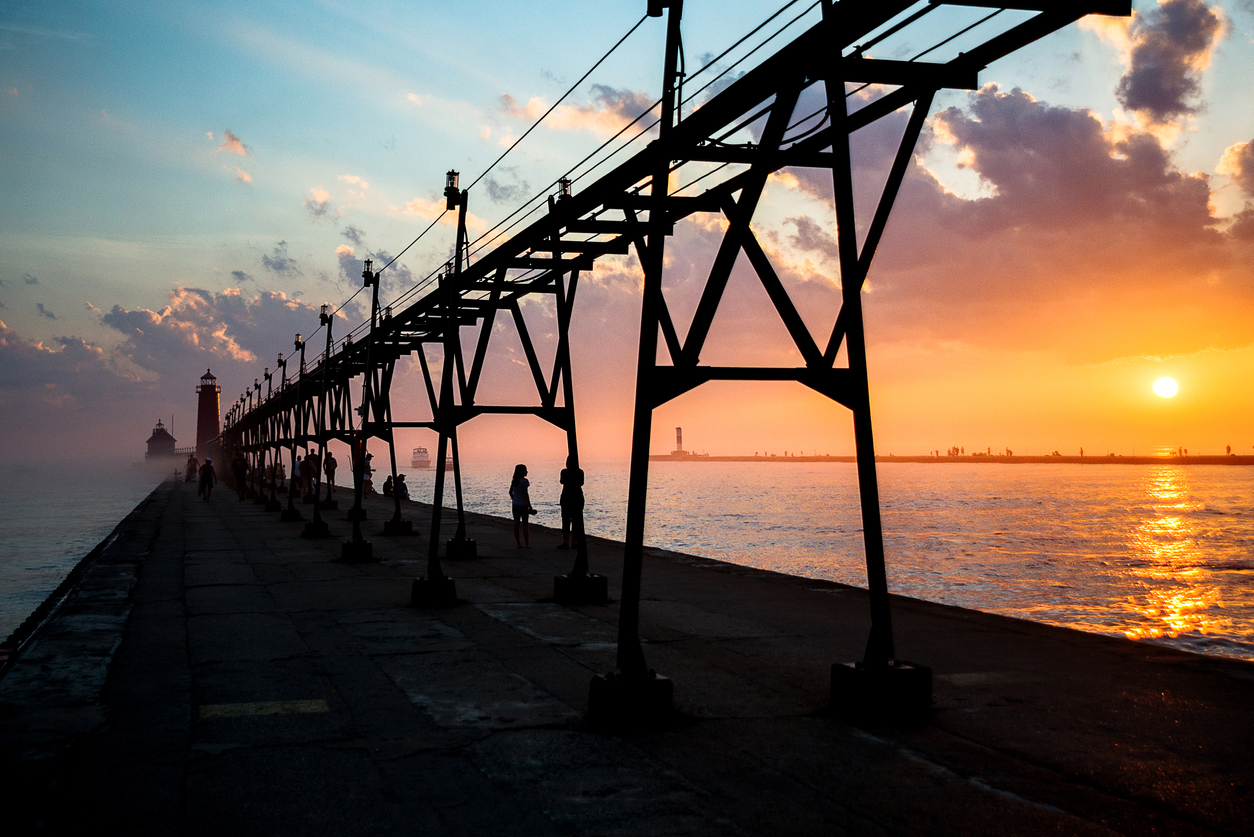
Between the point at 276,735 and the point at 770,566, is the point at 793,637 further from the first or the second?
the point at 770,566

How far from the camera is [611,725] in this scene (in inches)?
253

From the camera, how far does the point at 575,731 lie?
645 centimetres

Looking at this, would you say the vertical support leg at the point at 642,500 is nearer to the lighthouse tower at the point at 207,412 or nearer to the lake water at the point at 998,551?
the lake water at the point at 998,551

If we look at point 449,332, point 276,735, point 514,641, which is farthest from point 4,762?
point 449,332

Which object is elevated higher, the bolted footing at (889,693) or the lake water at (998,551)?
the bolted footing at (889,693)

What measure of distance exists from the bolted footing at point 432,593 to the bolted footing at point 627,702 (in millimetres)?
5982

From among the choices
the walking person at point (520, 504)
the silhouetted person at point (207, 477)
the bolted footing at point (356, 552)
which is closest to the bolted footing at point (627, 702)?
the bolted footing at point (356, 552)

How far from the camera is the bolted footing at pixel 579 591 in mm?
12453

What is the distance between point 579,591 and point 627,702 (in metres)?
6.13

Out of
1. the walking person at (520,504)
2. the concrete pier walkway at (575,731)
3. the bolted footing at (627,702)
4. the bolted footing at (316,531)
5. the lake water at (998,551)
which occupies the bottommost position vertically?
the lake water at (998,551)

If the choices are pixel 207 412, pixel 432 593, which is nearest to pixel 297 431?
pixel 432 593

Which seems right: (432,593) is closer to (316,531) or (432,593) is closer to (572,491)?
(572,491)

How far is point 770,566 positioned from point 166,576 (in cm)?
1867

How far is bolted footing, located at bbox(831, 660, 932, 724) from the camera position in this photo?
6555 millimetres
